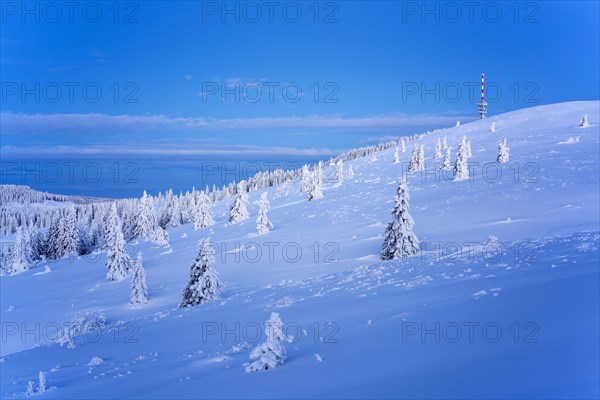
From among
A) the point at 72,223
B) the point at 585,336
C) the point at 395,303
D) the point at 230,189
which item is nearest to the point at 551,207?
the point at 395,303

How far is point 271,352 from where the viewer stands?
954 centimetres

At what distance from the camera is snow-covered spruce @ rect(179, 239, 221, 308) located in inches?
896

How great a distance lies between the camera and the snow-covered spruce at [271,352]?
9383mm

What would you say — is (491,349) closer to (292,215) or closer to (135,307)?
(135,307)

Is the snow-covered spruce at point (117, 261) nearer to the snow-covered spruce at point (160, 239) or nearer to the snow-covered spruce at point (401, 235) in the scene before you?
the snow-covered spruce at point (160, 239)

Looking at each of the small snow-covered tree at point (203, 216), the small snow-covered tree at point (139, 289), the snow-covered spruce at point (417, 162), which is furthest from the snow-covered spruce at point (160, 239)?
the snow-covered spruce at point (417, 162)

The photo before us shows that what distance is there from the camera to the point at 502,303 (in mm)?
10445

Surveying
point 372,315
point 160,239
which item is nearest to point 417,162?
point 160,239

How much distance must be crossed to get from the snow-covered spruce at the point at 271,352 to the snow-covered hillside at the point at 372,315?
0.30m

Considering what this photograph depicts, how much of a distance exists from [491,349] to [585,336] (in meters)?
1.61

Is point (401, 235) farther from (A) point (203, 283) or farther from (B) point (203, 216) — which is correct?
(B) point (203, 216)

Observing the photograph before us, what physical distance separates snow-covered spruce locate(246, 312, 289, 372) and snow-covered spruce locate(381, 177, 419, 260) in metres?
13.8

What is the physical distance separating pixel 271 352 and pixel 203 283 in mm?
14162

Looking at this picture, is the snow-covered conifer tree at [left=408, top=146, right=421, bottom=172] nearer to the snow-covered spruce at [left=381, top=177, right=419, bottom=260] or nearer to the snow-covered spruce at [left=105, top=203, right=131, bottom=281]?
the snow-covered spruce at [left=381, top=177, right=419, bottom=260]
